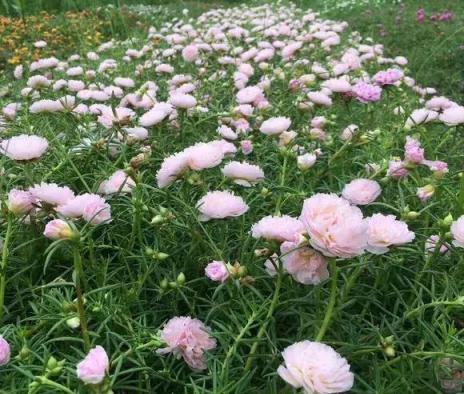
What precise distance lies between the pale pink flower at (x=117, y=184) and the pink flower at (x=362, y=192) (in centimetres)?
52

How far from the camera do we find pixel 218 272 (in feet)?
3.44

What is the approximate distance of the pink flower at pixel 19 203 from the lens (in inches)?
42.6

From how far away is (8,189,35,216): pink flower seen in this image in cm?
108

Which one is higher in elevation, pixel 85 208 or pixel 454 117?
pixel 85 208

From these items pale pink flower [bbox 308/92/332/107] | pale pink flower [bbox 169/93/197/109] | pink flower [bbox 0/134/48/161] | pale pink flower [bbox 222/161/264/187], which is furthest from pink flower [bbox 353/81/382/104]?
pink flower [bbox 0/134/48/161]

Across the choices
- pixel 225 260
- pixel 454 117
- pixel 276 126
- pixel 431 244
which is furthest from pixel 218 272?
pixel 454 117

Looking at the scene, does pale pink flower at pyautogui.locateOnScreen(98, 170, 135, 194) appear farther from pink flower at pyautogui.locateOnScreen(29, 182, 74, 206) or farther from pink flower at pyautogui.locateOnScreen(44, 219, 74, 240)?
pink flower at pyautogui.locateOnScreen(44, 219, 74, 240)

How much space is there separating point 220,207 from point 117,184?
327 mm

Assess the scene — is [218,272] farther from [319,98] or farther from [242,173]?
[319,98]

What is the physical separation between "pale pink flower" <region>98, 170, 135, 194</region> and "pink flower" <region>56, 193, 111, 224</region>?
23cm

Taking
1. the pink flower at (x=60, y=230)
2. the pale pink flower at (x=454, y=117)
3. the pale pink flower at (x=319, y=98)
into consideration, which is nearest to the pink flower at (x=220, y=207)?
the pink flower at (x=60, y=230)

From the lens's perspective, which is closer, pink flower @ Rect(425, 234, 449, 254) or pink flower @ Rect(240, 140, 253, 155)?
pink flower @ Rect(425, 234, 449, 254)

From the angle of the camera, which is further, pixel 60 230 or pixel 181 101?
pixel 181 101

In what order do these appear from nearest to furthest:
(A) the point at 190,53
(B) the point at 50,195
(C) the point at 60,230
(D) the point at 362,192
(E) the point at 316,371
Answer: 1. (E) the point at 316,371
2. (C) the point at 60,230
3. (B) the point at 50,195
4. (D) the point at 362,192
5. (A) the point at 190,53
